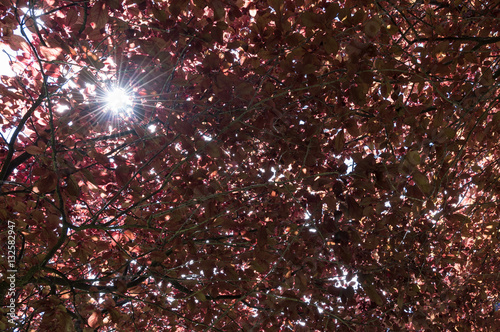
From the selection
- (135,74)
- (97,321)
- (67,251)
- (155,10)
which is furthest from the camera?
(135,74)

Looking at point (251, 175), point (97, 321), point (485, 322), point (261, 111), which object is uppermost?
point (261, 111)

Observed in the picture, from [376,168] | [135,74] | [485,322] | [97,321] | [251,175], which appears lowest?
[97,321]

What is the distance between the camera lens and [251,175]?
2611 mm

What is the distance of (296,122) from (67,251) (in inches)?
79.6

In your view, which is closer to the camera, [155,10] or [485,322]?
[155,10]

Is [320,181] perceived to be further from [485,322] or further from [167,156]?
[485,322]

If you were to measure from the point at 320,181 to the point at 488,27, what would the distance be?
1.67 m

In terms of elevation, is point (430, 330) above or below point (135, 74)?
below

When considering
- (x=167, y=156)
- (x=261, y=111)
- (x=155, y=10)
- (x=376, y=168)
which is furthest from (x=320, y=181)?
(x=167, y=156)

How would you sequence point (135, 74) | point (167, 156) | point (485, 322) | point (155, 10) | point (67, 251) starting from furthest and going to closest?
point (485, 322) → point (167, 156) → point (135, 74) → point (67, 251) → point (155, 10)

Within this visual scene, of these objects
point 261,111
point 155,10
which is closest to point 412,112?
point 261,111

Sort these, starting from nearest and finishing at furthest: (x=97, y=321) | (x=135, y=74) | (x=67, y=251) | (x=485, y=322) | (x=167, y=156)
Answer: (x=97, y=321)
(x=67, y=251)
(x=135, y=74)
(x=167, y=156)
(x=485, y=322)

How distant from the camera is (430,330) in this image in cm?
294

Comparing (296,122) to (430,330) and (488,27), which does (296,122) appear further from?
(430,330)
